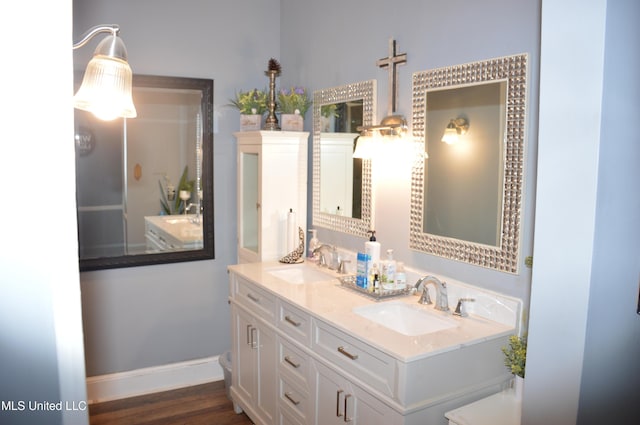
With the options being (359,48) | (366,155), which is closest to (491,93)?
(366,155)

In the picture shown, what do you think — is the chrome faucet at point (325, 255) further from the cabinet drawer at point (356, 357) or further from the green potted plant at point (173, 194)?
the green potted plant at point (173, 194)

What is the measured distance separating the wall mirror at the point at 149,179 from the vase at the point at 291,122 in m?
0.59

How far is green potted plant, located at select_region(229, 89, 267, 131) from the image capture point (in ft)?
11.0

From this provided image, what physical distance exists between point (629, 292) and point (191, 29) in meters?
2.98

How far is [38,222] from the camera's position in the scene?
0.81 m

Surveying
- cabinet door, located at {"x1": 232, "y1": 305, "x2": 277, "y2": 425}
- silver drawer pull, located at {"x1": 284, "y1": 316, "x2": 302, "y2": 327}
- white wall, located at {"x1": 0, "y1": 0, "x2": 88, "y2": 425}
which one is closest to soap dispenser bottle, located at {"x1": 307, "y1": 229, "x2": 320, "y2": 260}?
cabinet door, located at {"x1": 232, "y1": 305, "x2": 277, "y2": 425}

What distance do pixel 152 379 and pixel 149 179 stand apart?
52.0 inches

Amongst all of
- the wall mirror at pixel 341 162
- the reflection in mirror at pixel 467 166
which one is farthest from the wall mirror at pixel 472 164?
the wall mirror at pixel 341 162

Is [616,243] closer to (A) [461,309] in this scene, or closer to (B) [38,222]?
(A) [461,309]

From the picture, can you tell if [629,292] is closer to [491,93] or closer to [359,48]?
[491,93]

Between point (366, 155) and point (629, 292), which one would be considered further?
point (366, 155)

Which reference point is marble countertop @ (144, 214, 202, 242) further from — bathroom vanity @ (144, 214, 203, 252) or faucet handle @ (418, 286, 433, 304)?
faucet handle @ (418, 286, 433, 304)

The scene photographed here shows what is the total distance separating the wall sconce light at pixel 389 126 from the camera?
2.49 metres

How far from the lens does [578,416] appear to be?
4.17 ft
